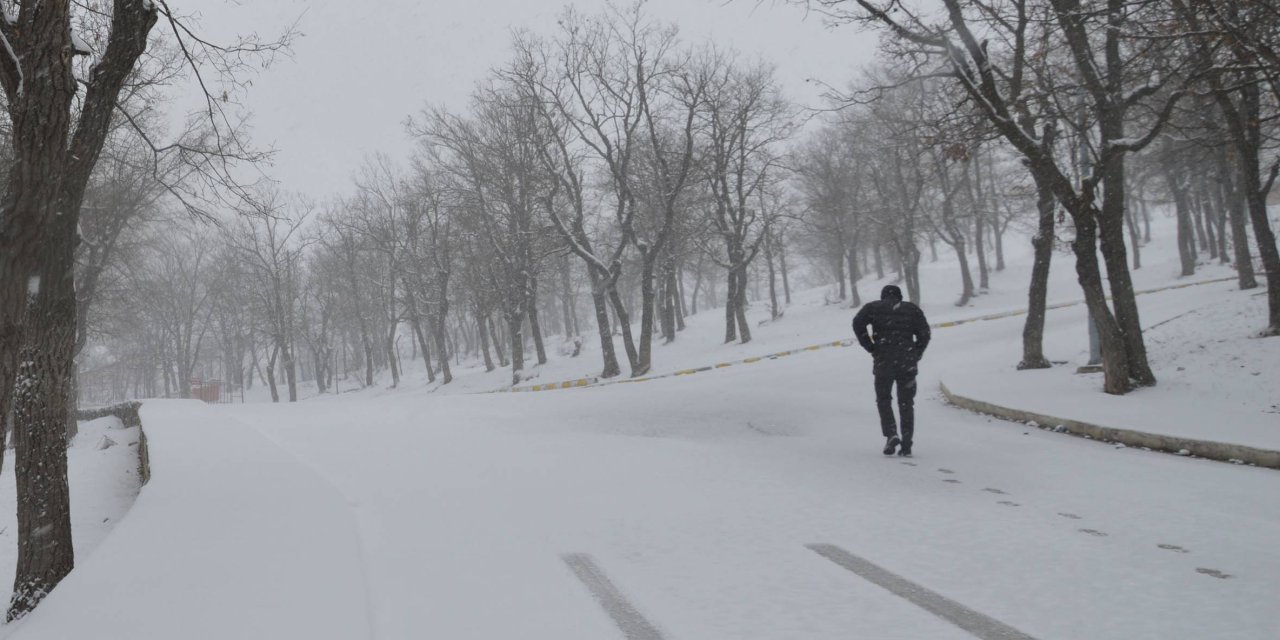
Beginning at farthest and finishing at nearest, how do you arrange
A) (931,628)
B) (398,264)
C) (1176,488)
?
(398,264), (1176,488), (931,628)

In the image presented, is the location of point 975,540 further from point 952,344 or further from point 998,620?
point 952,344

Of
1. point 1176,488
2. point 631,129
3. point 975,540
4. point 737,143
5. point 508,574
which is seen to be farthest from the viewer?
point 737,143

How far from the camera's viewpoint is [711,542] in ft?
18.5

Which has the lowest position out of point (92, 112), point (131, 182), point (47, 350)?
point (47, 350)

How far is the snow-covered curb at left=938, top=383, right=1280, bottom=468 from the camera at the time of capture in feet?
25.7

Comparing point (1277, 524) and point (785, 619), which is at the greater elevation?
point (785, 619)

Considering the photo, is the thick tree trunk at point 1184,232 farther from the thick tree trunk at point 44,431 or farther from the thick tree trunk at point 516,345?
the thick tree trunk at point 44,431

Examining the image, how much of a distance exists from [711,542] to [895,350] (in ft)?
14.7

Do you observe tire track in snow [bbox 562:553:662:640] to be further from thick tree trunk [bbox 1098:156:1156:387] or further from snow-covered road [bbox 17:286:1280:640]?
thick tree trunk [bbox 1098:156:1156:387]

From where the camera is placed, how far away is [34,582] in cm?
620

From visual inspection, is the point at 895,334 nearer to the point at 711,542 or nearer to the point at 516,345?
the point at 711,542

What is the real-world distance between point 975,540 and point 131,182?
25574 mm

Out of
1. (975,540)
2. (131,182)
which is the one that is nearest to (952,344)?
(975,540)

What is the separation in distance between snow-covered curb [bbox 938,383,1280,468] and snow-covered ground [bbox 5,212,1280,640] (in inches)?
9.8
